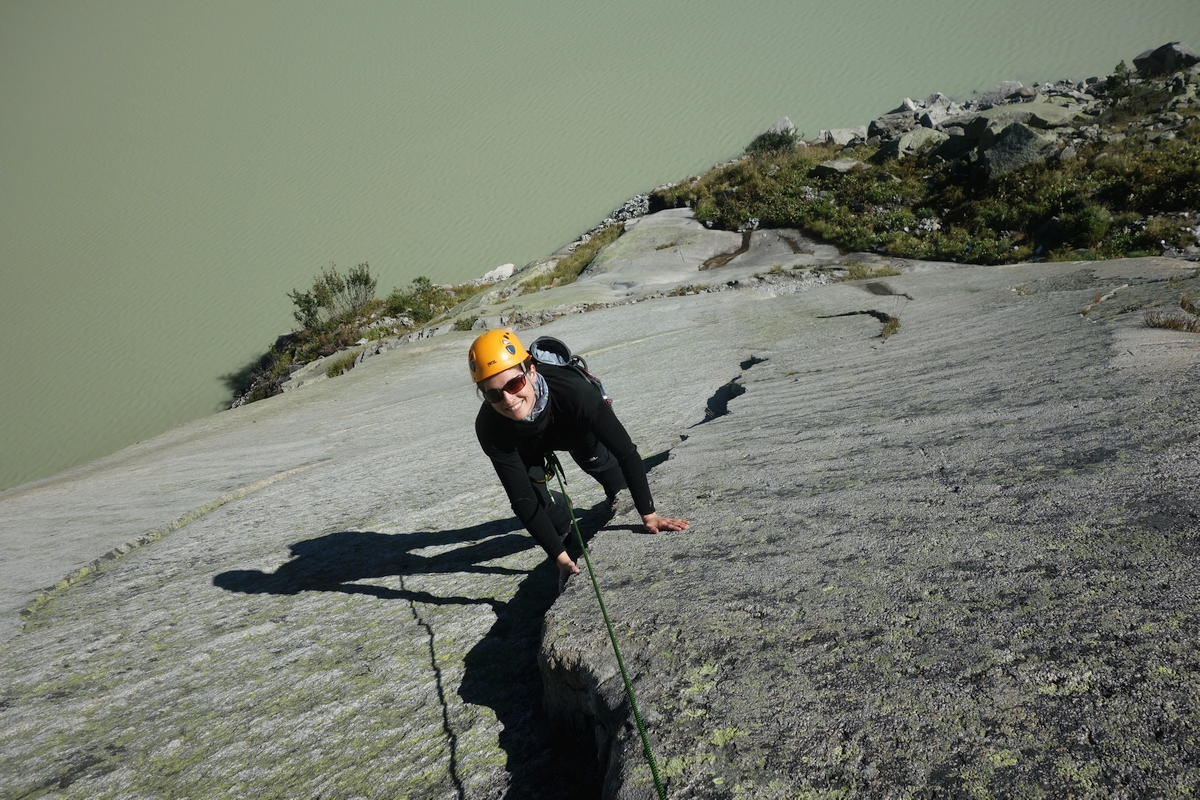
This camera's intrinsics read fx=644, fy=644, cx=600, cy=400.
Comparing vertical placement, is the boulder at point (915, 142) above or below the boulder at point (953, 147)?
above

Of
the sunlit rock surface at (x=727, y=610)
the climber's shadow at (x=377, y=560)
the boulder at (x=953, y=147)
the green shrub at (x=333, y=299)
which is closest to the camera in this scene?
the sunlit rock surface at (x=727, y=610)

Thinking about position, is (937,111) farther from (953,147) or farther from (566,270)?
(566,270)

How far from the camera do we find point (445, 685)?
3.36 meters

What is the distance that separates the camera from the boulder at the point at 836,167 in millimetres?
26984

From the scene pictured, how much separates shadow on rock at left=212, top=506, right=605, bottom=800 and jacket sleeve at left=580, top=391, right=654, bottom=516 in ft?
2.78

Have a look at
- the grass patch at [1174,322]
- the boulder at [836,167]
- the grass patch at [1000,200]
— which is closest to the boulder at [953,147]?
the grass patch at [1000,200]

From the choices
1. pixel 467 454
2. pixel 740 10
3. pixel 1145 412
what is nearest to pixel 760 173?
pixel 467 454

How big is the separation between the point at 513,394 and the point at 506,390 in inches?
2.2

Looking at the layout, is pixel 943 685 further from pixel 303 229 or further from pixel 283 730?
pixel 303 229

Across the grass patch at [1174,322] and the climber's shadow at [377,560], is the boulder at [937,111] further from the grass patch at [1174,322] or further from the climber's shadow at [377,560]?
the climber's shadow at [377,560]

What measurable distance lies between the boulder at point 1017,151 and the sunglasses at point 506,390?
78.2 ft

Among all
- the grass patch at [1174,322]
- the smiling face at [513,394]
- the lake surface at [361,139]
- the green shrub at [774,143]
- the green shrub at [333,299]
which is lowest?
the grass patch at [1174,322]

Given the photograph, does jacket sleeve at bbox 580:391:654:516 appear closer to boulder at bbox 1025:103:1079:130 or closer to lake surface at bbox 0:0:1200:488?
boulder at bbox 1025:103:1079:130

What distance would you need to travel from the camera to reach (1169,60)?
102 ft
